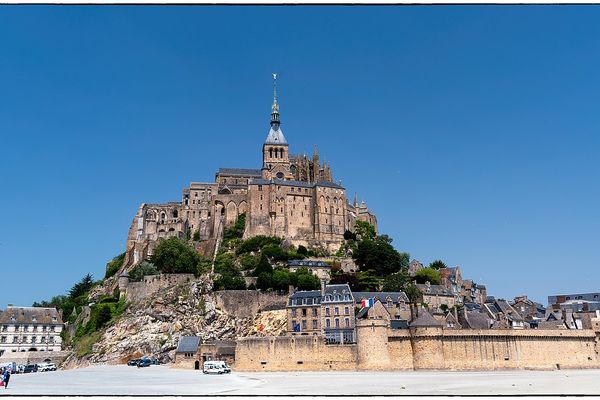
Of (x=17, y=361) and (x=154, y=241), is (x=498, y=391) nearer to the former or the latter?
(x=17, y=361)

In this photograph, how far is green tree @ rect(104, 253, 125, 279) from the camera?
7388 centimetres

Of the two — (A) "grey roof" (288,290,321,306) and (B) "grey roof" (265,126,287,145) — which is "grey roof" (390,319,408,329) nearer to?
(A) "grey roof" (288,290,321,306)

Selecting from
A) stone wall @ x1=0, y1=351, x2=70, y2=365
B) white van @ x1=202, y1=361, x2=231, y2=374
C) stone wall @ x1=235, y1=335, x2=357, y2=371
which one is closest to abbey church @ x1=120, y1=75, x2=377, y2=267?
stone wall @ x1=0, y1=351, x2=70, y2=365

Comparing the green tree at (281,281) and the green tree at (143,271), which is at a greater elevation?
the green tree at (143,271)

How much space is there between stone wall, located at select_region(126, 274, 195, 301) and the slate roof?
11.0 metres

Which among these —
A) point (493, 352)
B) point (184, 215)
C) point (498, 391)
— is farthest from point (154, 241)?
point (498, 391)

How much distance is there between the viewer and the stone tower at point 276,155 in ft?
251

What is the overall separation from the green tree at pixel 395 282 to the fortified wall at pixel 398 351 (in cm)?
1304

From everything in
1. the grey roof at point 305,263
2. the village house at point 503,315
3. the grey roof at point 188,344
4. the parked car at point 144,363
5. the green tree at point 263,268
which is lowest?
the parked car at point 144,363

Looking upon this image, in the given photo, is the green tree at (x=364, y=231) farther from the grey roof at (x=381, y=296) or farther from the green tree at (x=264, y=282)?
the grey roof at (x=381, y=296)

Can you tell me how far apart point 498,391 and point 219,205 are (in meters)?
51.8

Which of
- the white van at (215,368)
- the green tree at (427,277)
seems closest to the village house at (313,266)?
the green tree at (427,277)

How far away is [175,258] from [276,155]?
23694 mm

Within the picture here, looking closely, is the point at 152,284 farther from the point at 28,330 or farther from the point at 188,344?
the point at 28,330
